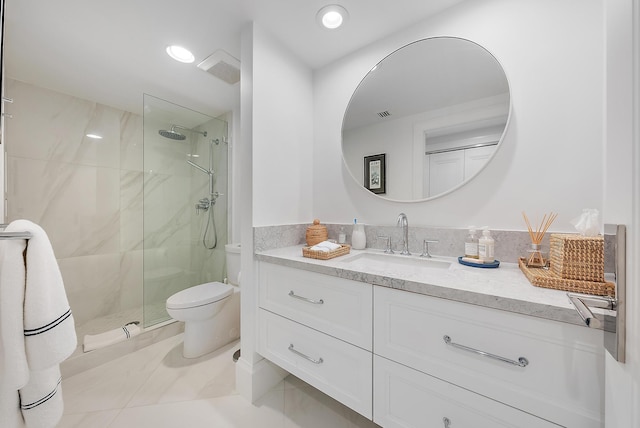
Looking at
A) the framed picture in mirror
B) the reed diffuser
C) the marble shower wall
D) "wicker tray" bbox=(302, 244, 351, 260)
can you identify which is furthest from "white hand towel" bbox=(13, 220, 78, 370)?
the marble shower wall

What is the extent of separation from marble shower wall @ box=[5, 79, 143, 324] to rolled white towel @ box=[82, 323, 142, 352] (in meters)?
0.52

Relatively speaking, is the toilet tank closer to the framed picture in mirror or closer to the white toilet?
the white toilet

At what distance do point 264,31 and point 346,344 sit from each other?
1.79 m

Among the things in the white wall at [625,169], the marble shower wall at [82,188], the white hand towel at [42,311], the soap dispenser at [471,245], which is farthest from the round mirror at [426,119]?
the marble shower wall at [82,188]

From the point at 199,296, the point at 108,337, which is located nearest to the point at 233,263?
the point at 199,296

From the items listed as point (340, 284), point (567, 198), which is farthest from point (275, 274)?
point (567, 198)

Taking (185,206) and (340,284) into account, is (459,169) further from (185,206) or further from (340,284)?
(185,206)

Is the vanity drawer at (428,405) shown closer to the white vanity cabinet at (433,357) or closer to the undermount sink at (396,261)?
the white vanity cabinet at (433,357)

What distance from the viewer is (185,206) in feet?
7.48

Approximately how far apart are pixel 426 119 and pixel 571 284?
0.98 m

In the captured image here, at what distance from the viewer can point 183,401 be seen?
1.31 meters

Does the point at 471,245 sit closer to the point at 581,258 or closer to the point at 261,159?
the point at 581,258

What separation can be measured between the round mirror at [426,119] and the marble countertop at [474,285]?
1.73 ft

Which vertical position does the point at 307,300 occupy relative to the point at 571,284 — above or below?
below
